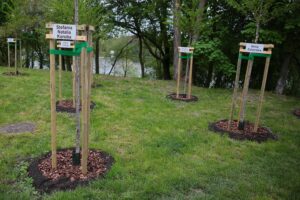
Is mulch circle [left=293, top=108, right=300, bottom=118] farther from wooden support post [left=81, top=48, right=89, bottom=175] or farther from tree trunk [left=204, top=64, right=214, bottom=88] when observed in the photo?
tree trunk [left=204, top=64, right=214, bottom=88]

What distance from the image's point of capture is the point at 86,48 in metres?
2.96

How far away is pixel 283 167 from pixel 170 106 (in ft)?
10.4

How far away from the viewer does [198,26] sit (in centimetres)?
717

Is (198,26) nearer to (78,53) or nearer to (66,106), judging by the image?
(66,106)

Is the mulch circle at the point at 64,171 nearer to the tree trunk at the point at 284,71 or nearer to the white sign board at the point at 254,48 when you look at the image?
the white sign board at the point at 254,48

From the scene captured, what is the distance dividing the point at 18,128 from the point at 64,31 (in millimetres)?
2445

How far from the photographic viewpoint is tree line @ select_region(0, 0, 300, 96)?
267 inches

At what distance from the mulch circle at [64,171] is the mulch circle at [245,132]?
2189mm

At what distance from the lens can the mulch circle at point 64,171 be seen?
9.52 feet

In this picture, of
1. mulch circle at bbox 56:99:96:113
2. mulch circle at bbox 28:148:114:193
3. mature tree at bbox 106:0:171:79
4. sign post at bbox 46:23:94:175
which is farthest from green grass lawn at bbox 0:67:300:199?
mature tree at bbox 106:0:171:79

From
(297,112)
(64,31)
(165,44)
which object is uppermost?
(165,44)

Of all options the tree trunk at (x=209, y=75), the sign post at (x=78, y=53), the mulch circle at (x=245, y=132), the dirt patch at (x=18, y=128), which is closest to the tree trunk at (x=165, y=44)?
the tree trunk at (x=209, y=75)

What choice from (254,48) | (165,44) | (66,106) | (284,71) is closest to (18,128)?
(66,106)

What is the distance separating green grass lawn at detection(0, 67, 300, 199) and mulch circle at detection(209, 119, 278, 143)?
0.49ft
